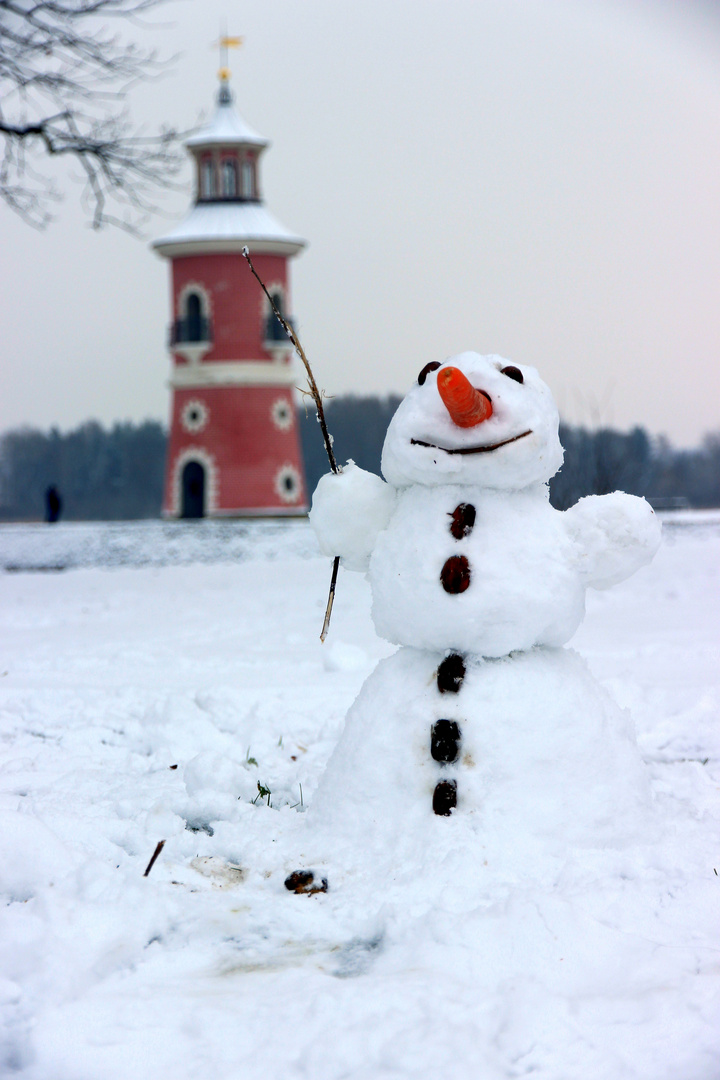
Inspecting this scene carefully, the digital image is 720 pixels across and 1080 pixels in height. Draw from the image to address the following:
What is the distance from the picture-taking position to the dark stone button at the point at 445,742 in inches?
135

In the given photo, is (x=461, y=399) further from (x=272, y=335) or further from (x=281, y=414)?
(x=272, y=335)

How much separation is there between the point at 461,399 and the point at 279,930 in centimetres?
163

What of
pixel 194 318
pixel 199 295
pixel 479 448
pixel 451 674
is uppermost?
pixel 199 295

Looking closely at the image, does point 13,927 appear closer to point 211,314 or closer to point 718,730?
point 718,730

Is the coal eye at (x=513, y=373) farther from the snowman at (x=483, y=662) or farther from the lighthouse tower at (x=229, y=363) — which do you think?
the lighthouse tower at (x=229, y=363)

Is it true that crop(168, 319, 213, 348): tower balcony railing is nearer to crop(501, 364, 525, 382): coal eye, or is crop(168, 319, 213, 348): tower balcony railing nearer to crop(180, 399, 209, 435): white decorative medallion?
crop(180, 399, 209, 435): white decorative medallion

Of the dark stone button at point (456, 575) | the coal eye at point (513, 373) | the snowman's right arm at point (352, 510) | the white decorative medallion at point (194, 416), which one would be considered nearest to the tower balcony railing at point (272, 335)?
the white decorative medallion at point (194, 416)

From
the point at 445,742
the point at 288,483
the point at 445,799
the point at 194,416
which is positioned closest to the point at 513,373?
the point at 445,742

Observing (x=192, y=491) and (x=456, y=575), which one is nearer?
(x=456, y=575)

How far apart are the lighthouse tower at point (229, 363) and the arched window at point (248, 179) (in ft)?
0.43

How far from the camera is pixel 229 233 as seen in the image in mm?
23281

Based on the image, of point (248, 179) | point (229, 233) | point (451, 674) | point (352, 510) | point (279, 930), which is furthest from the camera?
point (248, 179)

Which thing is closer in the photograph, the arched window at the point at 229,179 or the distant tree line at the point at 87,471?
the arched window at the point at 229,179

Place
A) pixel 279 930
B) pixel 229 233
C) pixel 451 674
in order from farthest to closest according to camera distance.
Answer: pixel 229 233 → pixel 451 674 → pixel 279 930
